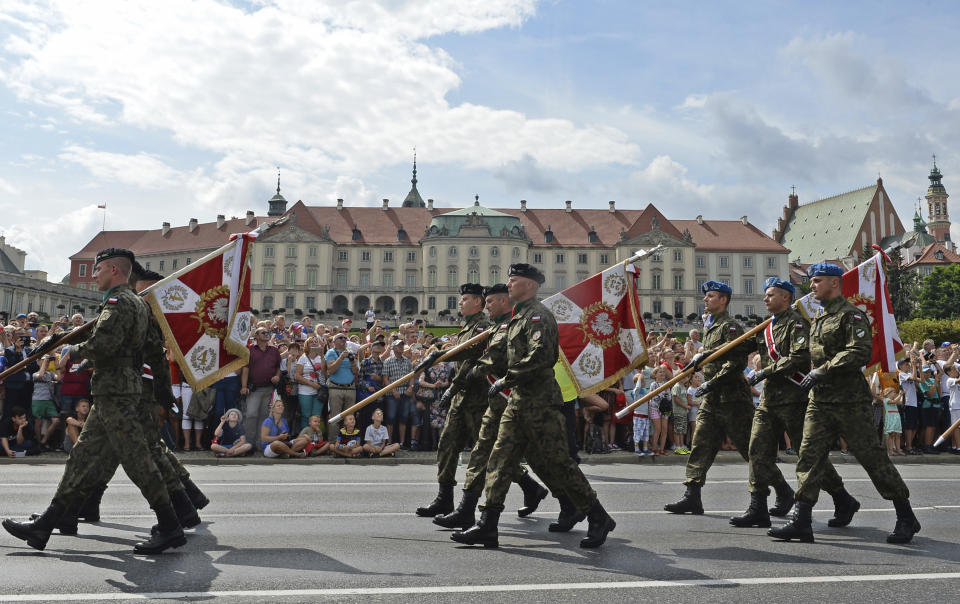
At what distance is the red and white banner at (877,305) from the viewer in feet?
31.3

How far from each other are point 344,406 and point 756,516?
837 cm

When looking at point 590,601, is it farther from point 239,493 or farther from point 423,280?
point 423,280

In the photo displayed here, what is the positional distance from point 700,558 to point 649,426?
8.64 m

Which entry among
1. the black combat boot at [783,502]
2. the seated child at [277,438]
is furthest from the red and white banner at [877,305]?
the seated child at [277,438]

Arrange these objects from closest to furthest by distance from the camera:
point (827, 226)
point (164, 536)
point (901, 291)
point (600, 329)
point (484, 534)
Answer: point (164, 536) → point (484, 534) → point (600, 329) → point (901, 291) → point (827, 226)

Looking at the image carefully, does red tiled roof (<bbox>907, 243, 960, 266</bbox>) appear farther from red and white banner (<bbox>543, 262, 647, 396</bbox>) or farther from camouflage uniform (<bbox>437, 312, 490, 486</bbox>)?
camouflage uniform (<bbox>437, 312, 490, 486</bbox>)

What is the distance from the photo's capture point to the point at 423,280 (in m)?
104

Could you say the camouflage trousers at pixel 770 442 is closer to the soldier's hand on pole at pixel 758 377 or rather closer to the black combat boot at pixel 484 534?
the soldier's hand on pole at pixel 758 377

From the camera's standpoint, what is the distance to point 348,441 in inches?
548

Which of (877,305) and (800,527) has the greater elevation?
(877,305)

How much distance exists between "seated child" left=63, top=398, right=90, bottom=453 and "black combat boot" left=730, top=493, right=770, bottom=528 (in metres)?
9.23

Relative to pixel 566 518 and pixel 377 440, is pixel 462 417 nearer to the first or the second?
pixel 566 518

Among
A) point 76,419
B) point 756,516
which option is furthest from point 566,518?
point 76,419

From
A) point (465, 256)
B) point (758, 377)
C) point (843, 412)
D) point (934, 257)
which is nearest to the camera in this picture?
point (843, 412)
